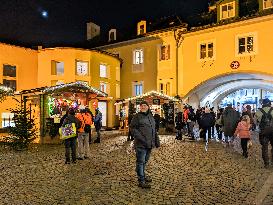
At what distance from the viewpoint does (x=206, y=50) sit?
2692 cm

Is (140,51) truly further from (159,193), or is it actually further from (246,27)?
(159,193)

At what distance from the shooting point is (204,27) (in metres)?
26.6

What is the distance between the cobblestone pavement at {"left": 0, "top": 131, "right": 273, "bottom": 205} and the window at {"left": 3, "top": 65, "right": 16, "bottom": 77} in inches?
681

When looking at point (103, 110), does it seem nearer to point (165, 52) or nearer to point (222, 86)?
point (165, 52)

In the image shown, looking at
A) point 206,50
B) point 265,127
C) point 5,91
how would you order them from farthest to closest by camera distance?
point 206,50 < point 5,91 < point 265,127

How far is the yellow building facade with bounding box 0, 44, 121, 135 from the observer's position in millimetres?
28062

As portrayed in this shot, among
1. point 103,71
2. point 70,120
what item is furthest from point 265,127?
point 103,71

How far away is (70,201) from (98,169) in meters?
3.28

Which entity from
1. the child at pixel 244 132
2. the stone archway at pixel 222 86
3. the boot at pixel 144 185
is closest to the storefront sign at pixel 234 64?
the stone archway at pixel 222 86

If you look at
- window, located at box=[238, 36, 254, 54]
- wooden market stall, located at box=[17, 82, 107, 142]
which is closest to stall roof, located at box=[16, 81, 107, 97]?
wooden market stall, located at box=[17, 82, 107, 142]

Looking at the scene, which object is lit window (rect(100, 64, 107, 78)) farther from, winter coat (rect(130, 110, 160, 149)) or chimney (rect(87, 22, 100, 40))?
winter coat (rect(130, 110, 160, 149))

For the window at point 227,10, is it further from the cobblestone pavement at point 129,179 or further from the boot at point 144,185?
the boot at point 144,185

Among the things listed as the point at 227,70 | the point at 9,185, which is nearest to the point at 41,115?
the point at 9,185

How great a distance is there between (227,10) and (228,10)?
81 mm
